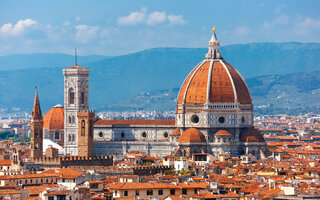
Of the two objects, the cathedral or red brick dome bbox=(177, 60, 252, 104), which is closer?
the cathedral

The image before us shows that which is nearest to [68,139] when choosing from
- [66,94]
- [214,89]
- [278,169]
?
[66,94]

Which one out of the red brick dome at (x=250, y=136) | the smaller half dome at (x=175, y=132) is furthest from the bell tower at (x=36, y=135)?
the red brick dome at (x=250, y=136)

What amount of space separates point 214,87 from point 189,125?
5.32m

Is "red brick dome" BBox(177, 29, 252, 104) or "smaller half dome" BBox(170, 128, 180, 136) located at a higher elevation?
"red brick dome" BBox(177, 29, 252, 104)

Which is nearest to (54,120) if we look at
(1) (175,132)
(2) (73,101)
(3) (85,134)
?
(2) (73,101)

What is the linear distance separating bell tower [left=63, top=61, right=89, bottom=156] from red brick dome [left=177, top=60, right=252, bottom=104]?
11.9 m

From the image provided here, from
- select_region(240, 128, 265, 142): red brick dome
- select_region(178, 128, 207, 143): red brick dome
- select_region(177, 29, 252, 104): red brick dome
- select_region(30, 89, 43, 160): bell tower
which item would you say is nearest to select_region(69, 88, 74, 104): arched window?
select_region(177, 29, 252, 104): red brick dome

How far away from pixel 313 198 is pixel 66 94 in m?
74.2

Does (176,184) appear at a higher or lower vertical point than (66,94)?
lower

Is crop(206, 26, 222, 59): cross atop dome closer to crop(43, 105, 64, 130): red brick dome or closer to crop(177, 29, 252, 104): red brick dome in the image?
crop(177, 29, 252, 104): red brick dome

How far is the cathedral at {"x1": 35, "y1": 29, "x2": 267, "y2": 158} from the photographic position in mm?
117812

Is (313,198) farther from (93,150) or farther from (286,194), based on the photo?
(93,150)

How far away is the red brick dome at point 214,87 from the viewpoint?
121500mm

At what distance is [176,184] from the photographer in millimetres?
66250
